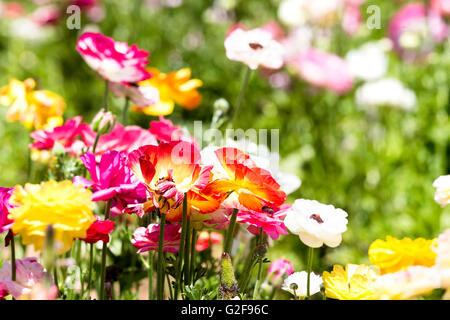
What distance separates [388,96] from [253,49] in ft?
3.52

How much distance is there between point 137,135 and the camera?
30.8 inches

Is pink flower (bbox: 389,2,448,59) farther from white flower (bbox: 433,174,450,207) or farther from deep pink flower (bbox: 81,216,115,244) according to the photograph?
deep pink flower (bbox: 81,216,115,244)

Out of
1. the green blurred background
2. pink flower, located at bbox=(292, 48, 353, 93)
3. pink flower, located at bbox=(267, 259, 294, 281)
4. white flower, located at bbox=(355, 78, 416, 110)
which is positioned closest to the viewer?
pink flower, located at bbox=(267, 259, 294, 281)

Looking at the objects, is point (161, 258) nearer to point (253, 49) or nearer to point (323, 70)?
point (253, 49)

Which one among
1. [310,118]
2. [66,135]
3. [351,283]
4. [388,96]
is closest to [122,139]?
[66,135]

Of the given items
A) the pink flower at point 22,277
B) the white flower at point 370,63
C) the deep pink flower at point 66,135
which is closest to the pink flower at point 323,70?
the white flower at point 370,63

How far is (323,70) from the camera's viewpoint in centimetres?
193

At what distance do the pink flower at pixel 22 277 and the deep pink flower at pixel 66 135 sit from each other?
209 mm

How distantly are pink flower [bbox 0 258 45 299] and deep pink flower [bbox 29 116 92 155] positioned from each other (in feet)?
0.69

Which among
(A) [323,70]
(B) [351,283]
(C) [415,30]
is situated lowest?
(B) [351,283]

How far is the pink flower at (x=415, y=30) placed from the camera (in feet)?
6.15

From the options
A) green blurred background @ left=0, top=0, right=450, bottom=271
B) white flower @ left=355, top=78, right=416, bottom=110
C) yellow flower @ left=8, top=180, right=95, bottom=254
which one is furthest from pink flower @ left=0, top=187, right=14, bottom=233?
white flower @ left=355, top=78, right=416, bottom=110

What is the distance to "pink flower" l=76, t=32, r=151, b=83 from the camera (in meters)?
0.80
